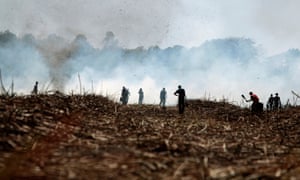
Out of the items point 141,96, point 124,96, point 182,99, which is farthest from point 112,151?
point 141,96

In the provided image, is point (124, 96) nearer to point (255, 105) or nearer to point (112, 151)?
point (255, 105)

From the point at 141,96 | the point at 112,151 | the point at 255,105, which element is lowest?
the point at 112,151

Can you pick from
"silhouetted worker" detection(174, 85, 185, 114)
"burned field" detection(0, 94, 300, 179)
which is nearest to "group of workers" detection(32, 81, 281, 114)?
"silhouetted worker" detection(174, 85, 185, 114)

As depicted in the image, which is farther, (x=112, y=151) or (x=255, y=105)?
(x=255, y=105)

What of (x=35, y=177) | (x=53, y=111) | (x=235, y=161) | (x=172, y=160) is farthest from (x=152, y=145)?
(x=53, y=111)

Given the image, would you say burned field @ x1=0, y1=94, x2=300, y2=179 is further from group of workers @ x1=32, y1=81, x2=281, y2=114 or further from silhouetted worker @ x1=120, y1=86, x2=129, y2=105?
silhouetted worker @ x1=120, y1=86, x2=129, y2=105

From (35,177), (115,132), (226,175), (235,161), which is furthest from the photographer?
(115,132)

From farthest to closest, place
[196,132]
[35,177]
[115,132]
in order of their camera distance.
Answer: [196,132] < [115,132] < [35,177]

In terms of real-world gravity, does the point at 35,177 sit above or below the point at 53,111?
below

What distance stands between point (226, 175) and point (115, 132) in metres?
3.41

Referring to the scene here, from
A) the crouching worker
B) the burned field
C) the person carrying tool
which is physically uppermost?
the person carrying tool

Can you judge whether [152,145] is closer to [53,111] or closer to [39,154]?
[39,154]

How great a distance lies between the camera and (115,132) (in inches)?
315

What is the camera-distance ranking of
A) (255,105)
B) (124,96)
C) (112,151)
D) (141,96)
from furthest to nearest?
(141,96), (124,96), (255,105), (112,151)
